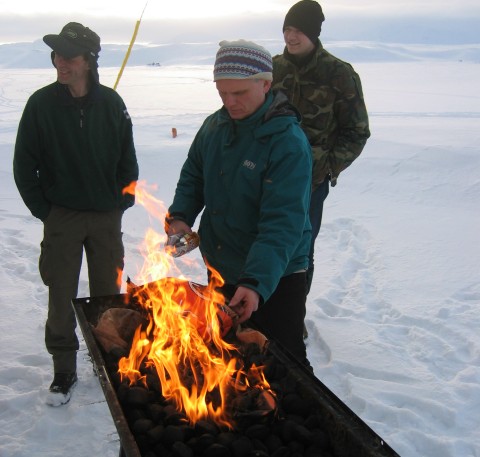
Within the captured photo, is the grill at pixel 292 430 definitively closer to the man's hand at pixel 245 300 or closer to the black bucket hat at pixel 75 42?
the man's hand at pixel 245 300

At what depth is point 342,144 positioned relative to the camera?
393cm

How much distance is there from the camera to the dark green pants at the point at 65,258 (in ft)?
11.3

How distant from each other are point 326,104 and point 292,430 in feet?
8.19

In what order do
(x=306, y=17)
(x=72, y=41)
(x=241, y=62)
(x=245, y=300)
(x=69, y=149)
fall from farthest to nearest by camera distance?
(x=306, y=17)
(x=69, y=149)
(x=72, y=41)
(x=241, y=62)
(x=245, y=300)

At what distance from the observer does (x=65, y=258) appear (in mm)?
3451

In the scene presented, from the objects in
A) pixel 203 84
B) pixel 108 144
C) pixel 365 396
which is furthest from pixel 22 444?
pixel 203 84

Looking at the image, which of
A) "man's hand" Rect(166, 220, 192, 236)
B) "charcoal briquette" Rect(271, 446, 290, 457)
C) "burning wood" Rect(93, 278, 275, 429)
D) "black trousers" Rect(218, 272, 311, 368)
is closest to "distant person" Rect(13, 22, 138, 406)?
"man's hand" Rect(166, 220, 192, 236)

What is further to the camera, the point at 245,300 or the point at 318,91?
the point at 318,91

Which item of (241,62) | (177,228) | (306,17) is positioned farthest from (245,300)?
(306,17)

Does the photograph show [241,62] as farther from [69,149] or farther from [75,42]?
[69,149]

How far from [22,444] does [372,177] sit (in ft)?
23.6

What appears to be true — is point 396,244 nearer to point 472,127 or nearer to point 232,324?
point 232,324

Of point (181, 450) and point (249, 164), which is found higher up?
point (249, 164)

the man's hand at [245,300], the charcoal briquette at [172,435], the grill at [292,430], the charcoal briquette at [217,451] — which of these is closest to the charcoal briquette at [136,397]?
the grill at [292,430]
